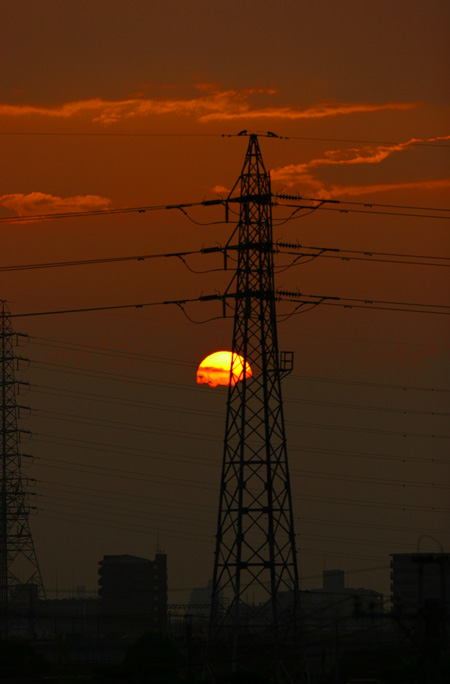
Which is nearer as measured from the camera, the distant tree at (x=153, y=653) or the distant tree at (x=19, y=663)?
the distant tree at (x=19, y=663)

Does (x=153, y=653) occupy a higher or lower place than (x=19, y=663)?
higher

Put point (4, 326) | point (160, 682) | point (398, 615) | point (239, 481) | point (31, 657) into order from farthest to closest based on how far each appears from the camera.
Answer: point (4, 326) < point (31, 657) < point (160, 682) < point (239, 481) < point (398, 615)

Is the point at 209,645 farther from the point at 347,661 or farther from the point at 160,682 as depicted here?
the point at 347,661

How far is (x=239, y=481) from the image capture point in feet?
174

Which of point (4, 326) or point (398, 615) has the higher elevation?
point (4, 326)

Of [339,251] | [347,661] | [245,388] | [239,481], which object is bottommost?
[347,661]

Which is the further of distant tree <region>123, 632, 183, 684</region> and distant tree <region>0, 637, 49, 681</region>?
distant tree <region>123, 632, 183, 684</region>

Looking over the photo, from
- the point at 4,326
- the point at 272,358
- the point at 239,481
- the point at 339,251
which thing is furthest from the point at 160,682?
the point at 4,326

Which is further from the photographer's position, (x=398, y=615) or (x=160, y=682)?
(x=160, y=682)

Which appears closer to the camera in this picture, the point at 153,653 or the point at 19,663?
the point at 19,663

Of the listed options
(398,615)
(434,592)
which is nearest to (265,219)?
(398,615)

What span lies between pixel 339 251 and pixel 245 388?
747cm

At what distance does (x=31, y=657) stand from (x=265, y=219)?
4760 cm

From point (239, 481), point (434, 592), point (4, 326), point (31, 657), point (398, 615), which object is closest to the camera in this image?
point (398, 615)
